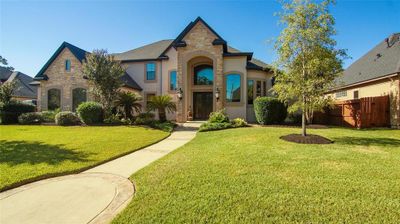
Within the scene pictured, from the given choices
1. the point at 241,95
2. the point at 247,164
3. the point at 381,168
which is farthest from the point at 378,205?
the point at 241,95

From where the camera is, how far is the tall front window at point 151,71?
2084 centimetres

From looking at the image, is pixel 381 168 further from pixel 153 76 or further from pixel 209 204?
pixel 153 76

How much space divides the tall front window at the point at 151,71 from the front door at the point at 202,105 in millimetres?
4400

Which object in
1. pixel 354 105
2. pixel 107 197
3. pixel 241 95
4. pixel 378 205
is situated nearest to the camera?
pixel 378 205

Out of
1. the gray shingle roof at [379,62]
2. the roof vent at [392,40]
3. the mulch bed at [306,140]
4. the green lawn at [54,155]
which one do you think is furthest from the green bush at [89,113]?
the roof vent at [392,40]

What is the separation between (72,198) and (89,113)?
12831 millimetres

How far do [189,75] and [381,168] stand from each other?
54.1 feet

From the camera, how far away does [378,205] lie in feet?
11.1

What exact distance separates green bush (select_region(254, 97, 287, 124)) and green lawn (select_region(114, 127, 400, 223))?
8014 millimetres

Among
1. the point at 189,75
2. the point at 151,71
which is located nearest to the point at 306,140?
the point at 189,75

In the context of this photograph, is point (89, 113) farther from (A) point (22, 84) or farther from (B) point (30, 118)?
(A) point (22, 84)

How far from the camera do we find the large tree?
8859mm

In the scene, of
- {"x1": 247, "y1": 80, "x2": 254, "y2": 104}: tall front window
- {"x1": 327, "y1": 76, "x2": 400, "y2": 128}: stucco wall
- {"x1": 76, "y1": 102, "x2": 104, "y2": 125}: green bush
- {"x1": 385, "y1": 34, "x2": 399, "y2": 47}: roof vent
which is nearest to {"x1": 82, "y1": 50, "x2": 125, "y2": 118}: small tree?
{"x1": 76, "y1": 102, "x2": 104, "y2": 125}: green bush

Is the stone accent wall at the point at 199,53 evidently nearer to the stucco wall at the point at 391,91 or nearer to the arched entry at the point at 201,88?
the arched entry at the point at 201,88
